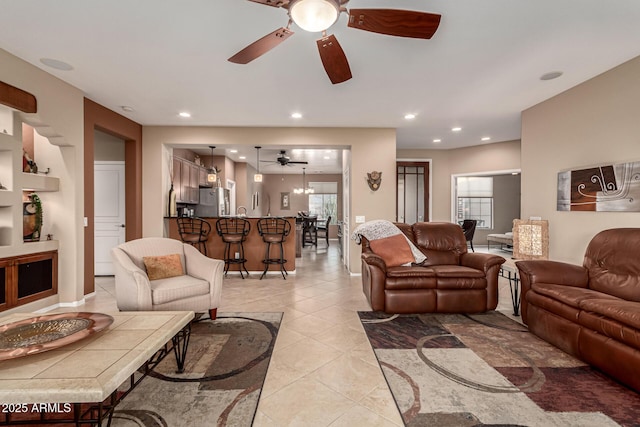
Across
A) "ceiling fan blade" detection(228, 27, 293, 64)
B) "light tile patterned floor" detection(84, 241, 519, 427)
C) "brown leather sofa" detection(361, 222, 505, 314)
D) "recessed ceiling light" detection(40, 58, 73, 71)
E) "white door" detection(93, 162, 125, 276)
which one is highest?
"recessed ceiling light" detection(40, 58, 73, 71)

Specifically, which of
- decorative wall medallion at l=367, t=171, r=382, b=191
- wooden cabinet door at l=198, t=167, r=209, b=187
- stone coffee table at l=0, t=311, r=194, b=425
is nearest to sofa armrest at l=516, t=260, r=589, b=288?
decorative wall medallion at l=367, t=171, r=382, b=191

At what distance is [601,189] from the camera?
3.23 m

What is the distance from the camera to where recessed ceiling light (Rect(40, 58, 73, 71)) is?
9.91 feet

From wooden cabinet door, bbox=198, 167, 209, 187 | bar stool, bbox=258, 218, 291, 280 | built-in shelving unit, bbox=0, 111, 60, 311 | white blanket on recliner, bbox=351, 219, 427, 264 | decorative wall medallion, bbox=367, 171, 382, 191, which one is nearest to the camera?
built-in shelving unit, bbox=0, 111, 60, 311

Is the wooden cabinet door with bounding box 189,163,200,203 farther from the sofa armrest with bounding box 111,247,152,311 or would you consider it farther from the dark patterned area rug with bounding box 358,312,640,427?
the dark patterned area rug with bounding box 358,312,640,427

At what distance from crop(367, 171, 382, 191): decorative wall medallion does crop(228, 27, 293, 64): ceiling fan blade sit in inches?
136

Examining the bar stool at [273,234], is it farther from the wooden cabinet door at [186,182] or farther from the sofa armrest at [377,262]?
the sofa armrest at [377,262]

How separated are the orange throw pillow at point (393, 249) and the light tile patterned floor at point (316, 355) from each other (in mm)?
679

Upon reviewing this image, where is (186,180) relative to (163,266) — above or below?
above

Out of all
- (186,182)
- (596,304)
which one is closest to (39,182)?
(186,182)

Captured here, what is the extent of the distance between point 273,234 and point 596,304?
423cm

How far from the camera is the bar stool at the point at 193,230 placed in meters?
5.06

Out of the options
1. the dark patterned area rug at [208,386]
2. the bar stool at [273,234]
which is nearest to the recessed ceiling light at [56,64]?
the dark patterned area rug at [208,386]

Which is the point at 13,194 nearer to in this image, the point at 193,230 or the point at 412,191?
the point at 193,230
